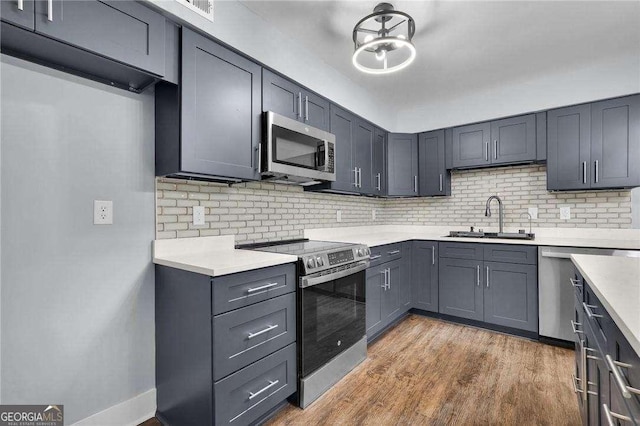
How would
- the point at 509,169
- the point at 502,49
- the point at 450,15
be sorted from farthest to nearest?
the point at 509,169, the point at 502,49, the point at 450,15

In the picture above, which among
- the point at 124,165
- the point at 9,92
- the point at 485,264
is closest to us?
the point at 9,92

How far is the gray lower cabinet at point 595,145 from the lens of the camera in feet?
9.12

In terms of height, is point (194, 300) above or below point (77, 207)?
below

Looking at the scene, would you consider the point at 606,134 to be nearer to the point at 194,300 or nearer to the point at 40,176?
the point at 194,300

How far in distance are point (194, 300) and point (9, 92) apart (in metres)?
1.29

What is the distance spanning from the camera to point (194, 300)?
5.15ft

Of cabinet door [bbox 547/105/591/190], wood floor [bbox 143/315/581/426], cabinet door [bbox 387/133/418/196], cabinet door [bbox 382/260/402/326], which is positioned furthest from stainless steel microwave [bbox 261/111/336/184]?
cabinet door [bbox 547/105/591/190]

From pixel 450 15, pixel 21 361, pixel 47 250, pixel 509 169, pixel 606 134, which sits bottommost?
pixel 21 361

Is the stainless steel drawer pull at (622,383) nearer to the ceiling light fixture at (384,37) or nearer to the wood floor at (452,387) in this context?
the wood floor at (452,387)

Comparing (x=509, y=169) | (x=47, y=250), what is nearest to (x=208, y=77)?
(x=47, y=250)

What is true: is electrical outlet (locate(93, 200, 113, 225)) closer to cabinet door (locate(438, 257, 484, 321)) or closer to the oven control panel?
the oven control panel

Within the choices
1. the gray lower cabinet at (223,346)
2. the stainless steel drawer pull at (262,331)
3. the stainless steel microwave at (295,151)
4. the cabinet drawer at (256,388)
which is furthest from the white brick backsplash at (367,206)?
the cabinet drawer at (256,388)

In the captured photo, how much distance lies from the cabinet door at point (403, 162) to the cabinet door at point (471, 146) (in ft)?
1.60

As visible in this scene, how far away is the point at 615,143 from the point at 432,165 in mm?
1688
